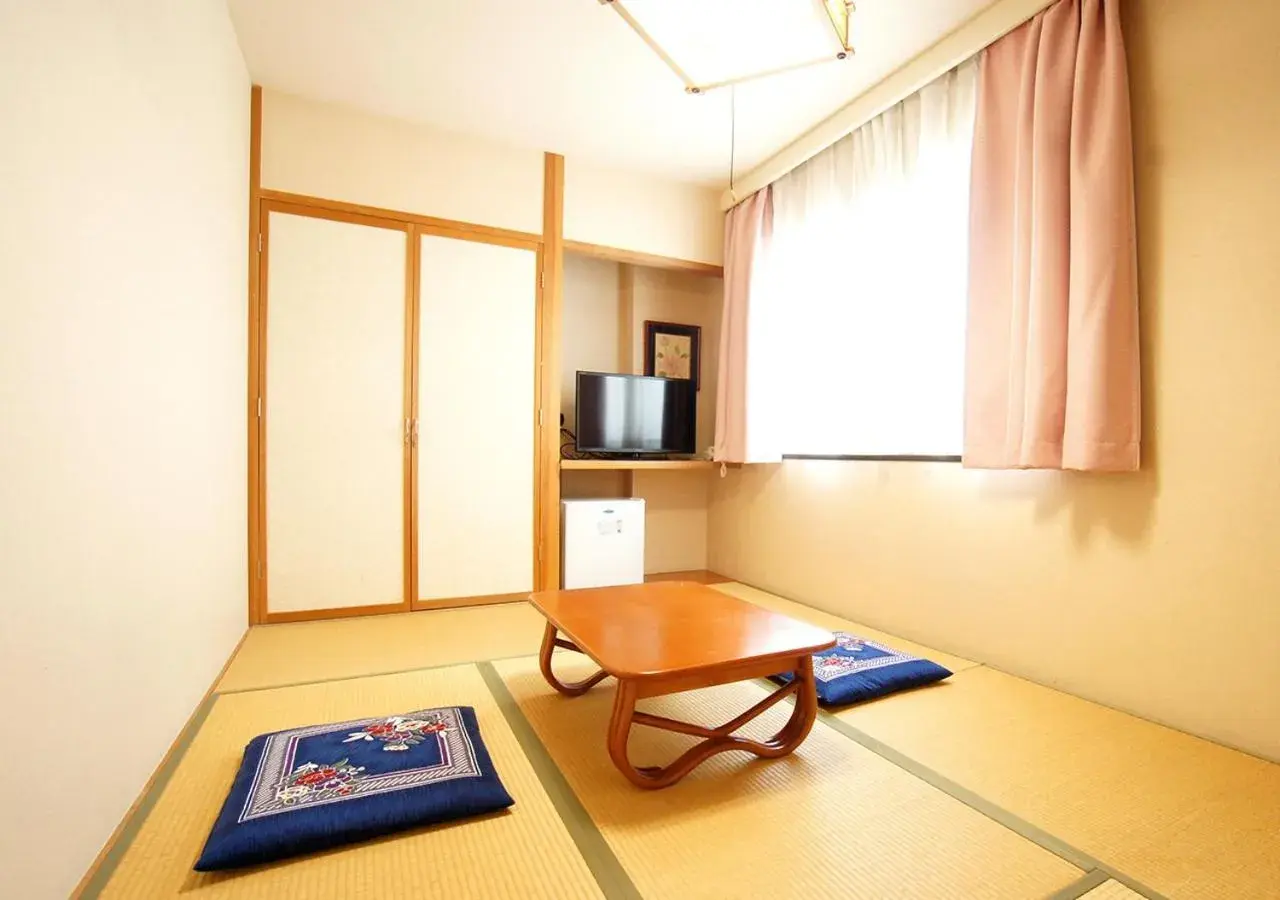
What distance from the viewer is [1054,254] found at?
2.02 meters

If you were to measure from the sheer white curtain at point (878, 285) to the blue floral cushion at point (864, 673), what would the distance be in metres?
0.91

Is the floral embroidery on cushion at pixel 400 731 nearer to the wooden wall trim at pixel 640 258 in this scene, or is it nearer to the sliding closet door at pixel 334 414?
the sliding closet door at pixel 334 414

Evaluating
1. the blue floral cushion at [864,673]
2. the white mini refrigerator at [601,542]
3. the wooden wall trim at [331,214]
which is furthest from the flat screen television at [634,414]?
the blue floral cushion at [864,673]

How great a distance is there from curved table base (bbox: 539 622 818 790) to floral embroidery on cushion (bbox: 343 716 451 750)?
18.6 inches

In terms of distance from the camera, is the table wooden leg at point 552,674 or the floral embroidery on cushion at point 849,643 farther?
the floral embroidery on cushion at point 849,643

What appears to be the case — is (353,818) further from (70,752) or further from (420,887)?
(70,752)

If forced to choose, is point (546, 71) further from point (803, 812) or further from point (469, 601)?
point (803, 812)

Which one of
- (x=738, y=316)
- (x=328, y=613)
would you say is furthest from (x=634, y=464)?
(x=328, y=613)

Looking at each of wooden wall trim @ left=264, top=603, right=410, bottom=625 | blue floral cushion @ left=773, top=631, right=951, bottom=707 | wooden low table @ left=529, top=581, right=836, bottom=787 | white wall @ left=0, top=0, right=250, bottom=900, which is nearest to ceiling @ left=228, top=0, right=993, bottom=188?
white wall @ left=0, top=0, right=250, bottom=900

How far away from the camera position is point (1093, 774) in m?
1.54

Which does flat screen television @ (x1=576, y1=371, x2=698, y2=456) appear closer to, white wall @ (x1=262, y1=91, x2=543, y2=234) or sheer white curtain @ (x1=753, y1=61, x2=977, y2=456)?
sheer white curtain @ (x1=753, y1=61, x2=977, y2=456)

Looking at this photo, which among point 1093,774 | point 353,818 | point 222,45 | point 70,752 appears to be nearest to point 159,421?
point 70,752

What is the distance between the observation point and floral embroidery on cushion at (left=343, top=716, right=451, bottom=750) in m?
1.57

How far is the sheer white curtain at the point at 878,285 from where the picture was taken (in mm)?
2543
